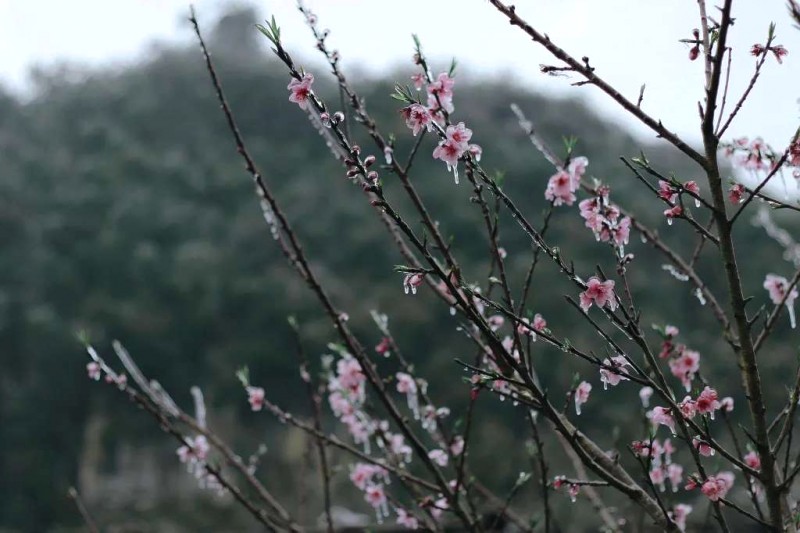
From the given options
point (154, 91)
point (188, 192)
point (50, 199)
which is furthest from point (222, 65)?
point (50, 199)

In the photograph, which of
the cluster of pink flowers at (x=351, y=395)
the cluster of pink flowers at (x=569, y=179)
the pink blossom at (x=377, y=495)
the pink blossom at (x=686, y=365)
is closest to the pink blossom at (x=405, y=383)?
the cluster of pink flowers at (x=351, y=395)

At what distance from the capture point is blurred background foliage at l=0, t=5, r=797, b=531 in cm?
905

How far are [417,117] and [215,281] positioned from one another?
998 centimetres

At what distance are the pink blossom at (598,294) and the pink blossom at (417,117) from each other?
348 millimetres

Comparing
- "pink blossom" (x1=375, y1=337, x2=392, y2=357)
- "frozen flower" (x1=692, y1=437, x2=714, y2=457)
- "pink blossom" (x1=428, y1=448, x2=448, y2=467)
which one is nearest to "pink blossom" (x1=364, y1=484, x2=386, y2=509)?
"pink blossom" (x1=428, y1=448, x2=448, y2=467)

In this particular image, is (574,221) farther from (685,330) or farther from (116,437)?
(116,437)

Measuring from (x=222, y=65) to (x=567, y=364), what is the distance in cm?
905

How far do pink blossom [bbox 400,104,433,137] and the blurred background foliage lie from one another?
677 centimetres

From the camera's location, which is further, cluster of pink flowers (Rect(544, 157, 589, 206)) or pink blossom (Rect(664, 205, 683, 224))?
pink blossom (Rect(664, 205, 683, 224))

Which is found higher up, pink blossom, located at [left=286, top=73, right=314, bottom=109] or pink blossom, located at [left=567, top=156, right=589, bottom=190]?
pink blossom, located at [left=286, top=73, right=314, bottom=109]

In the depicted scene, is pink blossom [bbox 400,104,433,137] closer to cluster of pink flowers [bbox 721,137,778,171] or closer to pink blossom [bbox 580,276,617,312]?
pink blossom [bbox 580,276,617,312]

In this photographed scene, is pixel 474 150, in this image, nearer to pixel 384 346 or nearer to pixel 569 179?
pixel 569 179

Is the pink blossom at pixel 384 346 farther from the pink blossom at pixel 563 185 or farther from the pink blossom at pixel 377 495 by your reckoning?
the pink blossom at pixel 563 185

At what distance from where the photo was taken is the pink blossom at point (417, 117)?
1.11m
